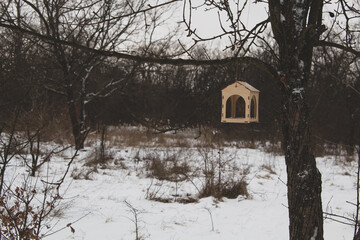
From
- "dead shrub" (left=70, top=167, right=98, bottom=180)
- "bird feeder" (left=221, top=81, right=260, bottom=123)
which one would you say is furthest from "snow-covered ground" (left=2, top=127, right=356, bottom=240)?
"bird feeder" (left=221, top=81, right=260, bottom=123)

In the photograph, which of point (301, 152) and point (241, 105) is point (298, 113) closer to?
point (301, 152)

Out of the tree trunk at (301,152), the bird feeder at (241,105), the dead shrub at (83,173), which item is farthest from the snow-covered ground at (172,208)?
the tree trunk at (301,152)

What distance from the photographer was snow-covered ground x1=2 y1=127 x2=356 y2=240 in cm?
412

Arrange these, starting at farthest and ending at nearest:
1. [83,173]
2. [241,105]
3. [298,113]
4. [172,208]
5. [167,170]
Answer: [167,170], [83,173], [172,208], [241,105], [298,113]

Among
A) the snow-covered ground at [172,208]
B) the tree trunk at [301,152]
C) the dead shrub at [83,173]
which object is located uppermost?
the tree trunk at [301,152]

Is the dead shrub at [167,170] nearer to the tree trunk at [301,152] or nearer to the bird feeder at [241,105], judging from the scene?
the bird feeder at [241,105]

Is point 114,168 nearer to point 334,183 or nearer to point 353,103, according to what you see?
point 334,183

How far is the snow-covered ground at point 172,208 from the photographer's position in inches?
162

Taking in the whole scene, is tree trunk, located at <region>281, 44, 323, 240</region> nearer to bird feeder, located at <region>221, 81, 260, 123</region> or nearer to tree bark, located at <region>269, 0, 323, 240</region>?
tree bark, located at <region>269, 0, 323, 240</region>

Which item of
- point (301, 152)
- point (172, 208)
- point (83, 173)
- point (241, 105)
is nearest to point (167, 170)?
point (83, 173)

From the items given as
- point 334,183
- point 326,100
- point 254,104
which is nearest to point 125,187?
point 254,104

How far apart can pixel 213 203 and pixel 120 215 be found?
1.61 meters

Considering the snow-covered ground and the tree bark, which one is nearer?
the tree bark

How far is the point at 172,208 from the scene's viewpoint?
5102mm
